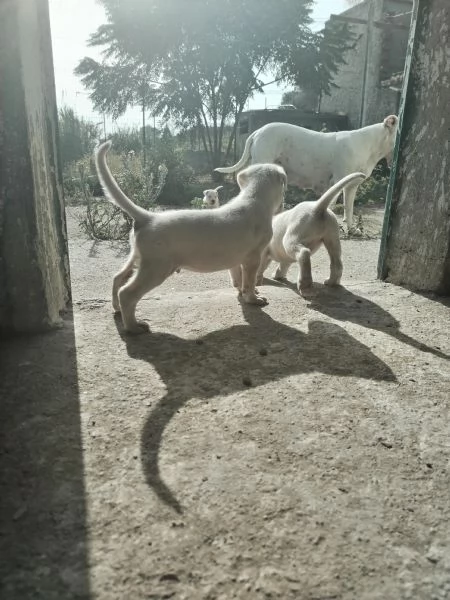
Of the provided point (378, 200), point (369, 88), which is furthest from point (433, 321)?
point (369, 88)

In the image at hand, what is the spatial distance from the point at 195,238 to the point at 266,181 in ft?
3.09

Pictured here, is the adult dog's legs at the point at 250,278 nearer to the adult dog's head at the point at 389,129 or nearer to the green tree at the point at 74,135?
the adult dog's head at the point at 389,129

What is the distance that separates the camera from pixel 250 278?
3.42 metres

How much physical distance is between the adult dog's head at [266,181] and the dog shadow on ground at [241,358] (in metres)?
0.96

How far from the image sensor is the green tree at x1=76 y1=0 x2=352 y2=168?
15367 mm

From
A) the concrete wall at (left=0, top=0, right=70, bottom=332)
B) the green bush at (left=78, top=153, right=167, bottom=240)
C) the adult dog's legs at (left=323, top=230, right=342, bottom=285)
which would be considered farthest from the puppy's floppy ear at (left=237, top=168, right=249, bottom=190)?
the green bush at (left=78, top=153, right=167, bottom=240)

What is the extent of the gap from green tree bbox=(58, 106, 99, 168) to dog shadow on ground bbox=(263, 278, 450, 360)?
1206 centimetres

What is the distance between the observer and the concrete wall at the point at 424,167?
11.1 feet

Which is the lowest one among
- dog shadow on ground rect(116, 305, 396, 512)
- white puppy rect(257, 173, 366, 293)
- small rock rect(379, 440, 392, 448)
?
small rock rect(379, 440, 392, 448)

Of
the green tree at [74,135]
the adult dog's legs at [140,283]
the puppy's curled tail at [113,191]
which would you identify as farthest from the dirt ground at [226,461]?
the green tree at [74,135]

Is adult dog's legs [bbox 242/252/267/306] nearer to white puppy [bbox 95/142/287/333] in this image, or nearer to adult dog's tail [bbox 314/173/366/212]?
white puppy [bbox 95/142/287/333]

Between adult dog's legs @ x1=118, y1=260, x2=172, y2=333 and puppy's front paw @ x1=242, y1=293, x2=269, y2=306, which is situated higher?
adult dog's legs @ x1=118, y1=260, x2=172, y2=333

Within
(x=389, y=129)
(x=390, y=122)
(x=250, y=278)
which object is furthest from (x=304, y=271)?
(x=389, y=129)

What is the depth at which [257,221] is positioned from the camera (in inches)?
130
